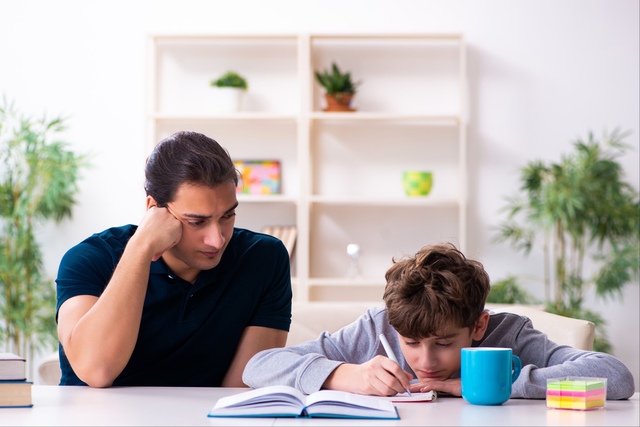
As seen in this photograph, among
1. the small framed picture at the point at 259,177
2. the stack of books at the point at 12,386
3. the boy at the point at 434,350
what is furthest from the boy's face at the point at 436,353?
the small framed picture at the point at 259,177

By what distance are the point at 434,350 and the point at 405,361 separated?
143 mm

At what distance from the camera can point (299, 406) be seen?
103cm

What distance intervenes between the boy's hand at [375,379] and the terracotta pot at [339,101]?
7.81 feet

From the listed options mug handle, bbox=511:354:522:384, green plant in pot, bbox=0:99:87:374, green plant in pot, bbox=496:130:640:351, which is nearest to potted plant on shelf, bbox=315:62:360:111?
green plant in pot, bbox=496:130:640:351

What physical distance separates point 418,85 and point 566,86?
806mm

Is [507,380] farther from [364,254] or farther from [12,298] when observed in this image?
[12,298]

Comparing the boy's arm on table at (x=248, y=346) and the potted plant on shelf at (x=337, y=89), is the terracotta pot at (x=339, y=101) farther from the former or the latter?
the boy's arm on table at (x=248, y=346)

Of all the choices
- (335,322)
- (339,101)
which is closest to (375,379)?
(335,322)

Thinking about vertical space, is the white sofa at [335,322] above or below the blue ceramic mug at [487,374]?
below

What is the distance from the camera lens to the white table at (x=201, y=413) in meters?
0.98

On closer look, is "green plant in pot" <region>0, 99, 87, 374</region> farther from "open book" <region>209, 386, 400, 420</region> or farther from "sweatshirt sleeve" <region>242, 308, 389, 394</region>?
"open book" <region>209, 386, 400, 420</region>

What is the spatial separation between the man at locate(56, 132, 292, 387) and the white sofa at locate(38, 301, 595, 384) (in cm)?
42

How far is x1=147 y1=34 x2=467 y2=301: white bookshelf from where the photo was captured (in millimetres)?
3600

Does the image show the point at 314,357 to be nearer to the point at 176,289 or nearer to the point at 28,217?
the point at 176,289
